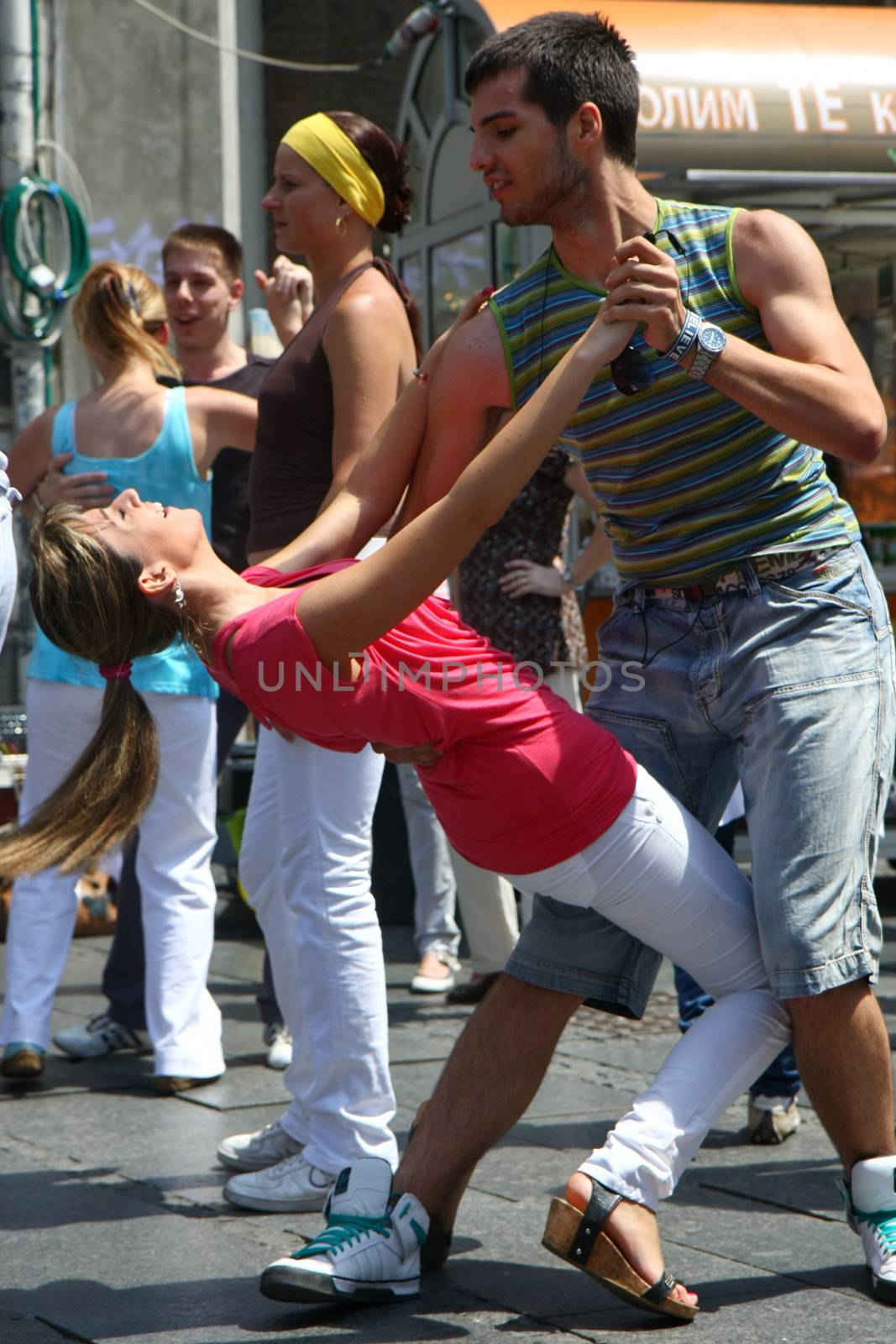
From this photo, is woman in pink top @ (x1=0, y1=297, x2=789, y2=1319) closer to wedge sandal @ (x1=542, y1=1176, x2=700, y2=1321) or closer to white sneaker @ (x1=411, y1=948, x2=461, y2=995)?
wedge sandal @ (x1=542, y1=1176, x2=700, y2=1321)

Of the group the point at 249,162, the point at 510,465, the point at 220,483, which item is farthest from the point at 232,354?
the point at 249,162

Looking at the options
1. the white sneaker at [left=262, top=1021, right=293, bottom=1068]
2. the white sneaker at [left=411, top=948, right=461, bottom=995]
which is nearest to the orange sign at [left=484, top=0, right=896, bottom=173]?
the white sneaker at [left=411, top=948, right=461, bottom=995]

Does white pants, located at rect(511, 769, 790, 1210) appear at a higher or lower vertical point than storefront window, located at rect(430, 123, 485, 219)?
lower

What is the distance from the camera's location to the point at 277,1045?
4.89m

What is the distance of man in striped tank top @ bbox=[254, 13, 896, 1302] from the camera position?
294 centimetres

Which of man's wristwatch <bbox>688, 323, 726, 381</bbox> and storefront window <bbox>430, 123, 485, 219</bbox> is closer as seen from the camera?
man's wristwatch <bbox>688, 323, 726, 381</bbox>

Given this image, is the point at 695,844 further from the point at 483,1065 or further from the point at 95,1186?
the point at 95,1186

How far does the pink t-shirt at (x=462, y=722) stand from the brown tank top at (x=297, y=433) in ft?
3.26

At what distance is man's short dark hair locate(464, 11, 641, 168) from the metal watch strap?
1.59 ft

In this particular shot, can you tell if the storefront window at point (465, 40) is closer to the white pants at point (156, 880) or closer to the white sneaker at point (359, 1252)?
the white pants at point (156, 880)

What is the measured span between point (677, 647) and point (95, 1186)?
167 cm

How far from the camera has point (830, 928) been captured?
2.93 m

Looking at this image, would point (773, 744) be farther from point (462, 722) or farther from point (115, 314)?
point (115, 314)

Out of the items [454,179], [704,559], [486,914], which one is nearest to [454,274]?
[454,179]
